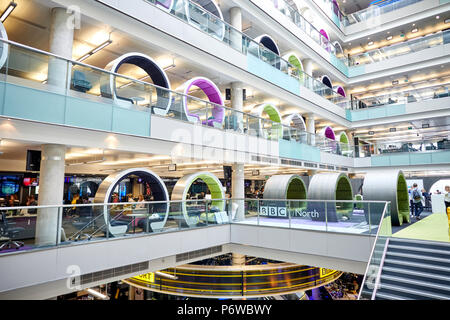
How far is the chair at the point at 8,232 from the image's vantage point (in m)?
5.70

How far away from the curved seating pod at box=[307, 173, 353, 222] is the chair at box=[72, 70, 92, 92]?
708 cm

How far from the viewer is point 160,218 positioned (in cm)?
854

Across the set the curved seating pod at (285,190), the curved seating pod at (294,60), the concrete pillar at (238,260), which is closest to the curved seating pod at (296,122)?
the curved seating pod at (294,60)

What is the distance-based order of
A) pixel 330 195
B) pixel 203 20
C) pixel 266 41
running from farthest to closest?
pixel 266 41, pixel 203 20, pixel 330 195

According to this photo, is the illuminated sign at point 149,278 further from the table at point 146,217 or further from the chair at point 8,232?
the chair at point 8,232

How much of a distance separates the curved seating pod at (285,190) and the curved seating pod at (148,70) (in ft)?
15.5

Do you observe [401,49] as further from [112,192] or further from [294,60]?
[112,192]

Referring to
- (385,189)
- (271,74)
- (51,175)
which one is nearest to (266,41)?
(271,74)

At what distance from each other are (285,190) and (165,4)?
8.13 m

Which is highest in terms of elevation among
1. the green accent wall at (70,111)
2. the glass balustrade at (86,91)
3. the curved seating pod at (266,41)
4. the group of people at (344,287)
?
the curved seating pod at (266,41)

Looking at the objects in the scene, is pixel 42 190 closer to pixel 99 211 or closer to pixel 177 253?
pixel 99 211

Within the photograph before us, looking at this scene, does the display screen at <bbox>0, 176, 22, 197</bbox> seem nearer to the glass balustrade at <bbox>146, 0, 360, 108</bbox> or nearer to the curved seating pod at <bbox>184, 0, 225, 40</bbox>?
the glass balustrade at <bbox>146, 0, 360, 108</bbox>

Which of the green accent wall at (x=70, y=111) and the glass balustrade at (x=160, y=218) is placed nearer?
the glass balustrade at (x=160, y=218)
